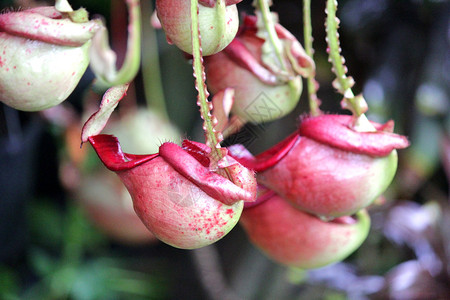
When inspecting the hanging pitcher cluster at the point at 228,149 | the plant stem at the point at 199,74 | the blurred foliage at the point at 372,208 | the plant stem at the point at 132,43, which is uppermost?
the plant stem at the point at 132,43

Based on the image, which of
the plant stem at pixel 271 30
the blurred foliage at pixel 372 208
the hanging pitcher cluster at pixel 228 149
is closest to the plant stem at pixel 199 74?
the hanging pitcher cluster at pixel 228 149

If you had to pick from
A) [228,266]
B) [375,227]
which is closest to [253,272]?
[228,266]

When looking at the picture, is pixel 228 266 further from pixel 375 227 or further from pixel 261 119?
pixel 261 119

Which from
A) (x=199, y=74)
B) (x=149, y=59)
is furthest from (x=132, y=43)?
(x=149, y=59)

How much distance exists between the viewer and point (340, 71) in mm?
370

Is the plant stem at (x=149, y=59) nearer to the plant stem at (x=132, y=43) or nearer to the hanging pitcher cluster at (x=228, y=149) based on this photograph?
the hanging pitcher cluster at (x=228, y=149)

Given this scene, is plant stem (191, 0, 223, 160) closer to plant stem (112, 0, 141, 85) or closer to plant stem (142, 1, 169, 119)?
plant stem (112, 0, 141, 85)

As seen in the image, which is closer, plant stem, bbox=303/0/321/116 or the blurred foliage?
plant stem, bbox=303/0/321/116

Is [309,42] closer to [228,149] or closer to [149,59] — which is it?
[228,149]

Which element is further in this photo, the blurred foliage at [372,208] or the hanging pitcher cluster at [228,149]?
the blurred foliage at [372,208]

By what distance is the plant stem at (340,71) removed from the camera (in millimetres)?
360

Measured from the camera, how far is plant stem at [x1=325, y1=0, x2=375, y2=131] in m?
0.36

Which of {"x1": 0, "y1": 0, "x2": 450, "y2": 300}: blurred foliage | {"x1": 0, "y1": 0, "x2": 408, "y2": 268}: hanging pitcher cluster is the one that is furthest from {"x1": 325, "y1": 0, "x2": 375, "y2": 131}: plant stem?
{"x1": 0, "y1": 0, "x2": 450, "y2": 300}: blurred foliage

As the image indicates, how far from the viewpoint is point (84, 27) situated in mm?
341
